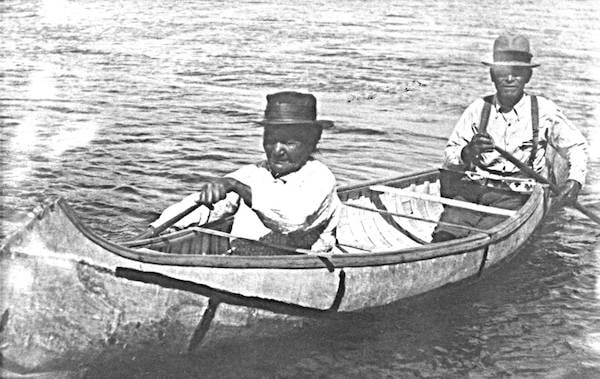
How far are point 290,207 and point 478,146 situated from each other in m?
3.09

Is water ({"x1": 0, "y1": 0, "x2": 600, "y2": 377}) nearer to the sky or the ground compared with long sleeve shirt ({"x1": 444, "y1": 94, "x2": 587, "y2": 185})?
nearer to the ground

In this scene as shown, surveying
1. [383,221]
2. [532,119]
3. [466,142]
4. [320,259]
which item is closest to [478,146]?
[466,142]

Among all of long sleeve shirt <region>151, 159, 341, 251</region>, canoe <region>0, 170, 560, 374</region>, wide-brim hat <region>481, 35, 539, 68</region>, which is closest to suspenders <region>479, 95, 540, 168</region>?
wide-brim hat <region>481, 35, 539, 68</region>

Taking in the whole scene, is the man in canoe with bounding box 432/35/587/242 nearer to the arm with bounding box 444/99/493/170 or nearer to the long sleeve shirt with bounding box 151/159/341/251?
the arm with bounding box 444/99/493/170

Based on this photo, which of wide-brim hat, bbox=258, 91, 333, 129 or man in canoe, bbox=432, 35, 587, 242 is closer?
wide-brim hat, bbox=258, 91, 333, 129

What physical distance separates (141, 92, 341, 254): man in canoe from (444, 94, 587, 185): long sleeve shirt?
2844 millimetres

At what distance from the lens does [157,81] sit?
18656mm

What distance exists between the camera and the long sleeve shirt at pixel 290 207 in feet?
19.8

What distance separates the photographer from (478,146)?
27.8ft

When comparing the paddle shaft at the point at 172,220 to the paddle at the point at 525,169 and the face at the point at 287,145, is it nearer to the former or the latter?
the face at the point at 287,145

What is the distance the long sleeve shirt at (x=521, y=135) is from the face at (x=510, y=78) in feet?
0.60

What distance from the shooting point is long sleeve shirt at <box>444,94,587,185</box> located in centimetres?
870

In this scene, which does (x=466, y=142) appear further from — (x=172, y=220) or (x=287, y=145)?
(x=172, y=220)

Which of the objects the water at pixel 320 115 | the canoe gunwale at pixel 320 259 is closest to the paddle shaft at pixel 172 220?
the canoe gunwale at pixel 320 259
